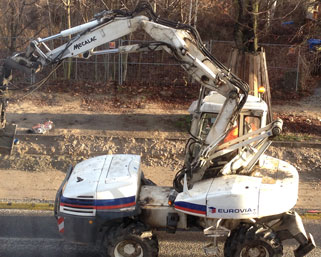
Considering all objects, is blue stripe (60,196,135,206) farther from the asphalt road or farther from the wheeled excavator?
the asphalt road

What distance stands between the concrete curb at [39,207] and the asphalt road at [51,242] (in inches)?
9.9

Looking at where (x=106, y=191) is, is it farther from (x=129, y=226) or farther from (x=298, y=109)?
(x=298, y=109)

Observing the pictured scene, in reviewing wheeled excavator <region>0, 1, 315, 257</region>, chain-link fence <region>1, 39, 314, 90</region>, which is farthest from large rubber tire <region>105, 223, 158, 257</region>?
chain-link fence <region>1, 39, 314, 90</region>

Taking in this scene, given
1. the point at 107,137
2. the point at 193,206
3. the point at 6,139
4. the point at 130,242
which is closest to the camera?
the point at 193,206

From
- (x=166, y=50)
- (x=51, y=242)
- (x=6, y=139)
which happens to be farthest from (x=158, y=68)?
(x=51, y=242)

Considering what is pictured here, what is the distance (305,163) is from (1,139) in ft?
25.0

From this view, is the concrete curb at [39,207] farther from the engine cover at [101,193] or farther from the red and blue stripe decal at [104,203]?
the red and blue stripe decal at [104,203]

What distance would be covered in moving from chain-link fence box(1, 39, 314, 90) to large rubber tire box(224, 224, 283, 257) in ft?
35.2

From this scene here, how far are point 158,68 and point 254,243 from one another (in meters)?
11.7

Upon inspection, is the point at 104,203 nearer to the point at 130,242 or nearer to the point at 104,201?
the point at 104,201

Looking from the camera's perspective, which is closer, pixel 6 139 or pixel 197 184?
pixel 197 184

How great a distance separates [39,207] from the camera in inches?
349

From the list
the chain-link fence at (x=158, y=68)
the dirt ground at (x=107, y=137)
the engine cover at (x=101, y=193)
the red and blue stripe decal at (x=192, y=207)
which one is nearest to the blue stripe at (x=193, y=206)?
the red and blue stripe decal at (x=192, y=207)

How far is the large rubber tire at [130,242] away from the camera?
6492mm
